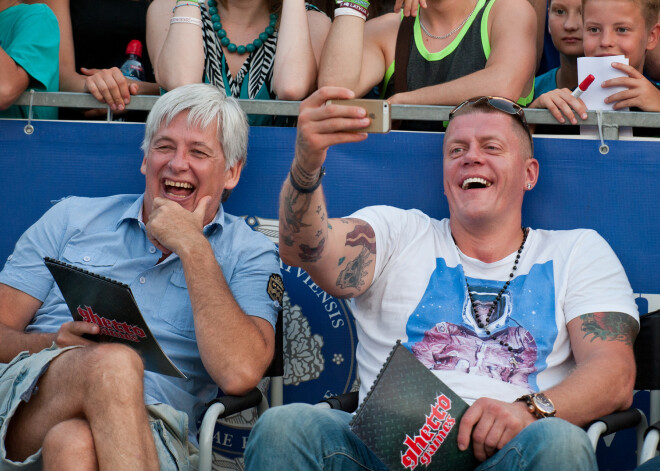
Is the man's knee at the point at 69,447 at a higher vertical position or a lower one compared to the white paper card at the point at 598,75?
lower

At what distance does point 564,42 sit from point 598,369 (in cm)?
208

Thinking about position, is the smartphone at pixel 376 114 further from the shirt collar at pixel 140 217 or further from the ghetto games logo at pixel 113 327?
the shirt collar at pixel 140 217

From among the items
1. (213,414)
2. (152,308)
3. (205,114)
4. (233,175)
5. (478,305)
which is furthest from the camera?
(233,175)

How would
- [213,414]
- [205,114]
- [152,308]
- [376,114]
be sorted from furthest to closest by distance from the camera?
[205,114]
[152,308]
[213,414]
[376,114]

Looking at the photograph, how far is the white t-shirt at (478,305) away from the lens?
10.3 feet

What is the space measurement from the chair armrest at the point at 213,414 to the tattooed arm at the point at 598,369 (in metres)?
1.01

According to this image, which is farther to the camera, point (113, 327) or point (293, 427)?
point (113, 327)

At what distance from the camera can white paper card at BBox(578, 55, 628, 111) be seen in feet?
12.5

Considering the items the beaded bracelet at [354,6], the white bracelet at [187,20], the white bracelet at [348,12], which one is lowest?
the white bracelet at [187,20]

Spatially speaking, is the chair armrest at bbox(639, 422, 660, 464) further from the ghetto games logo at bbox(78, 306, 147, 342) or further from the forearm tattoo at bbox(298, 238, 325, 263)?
the ghetto games logo at bbox(78, 306, 147, 342)

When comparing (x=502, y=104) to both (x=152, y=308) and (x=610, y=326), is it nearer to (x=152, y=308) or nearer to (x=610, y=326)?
(x=610, y=326)

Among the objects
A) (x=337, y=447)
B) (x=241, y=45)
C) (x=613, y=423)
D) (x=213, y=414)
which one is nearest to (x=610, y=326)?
(x=613, y=423)

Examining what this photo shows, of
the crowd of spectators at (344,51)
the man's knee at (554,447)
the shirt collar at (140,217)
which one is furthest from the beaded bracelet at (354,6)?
the man's knee at (554,447)

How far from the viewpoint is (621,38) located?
4004 mm
